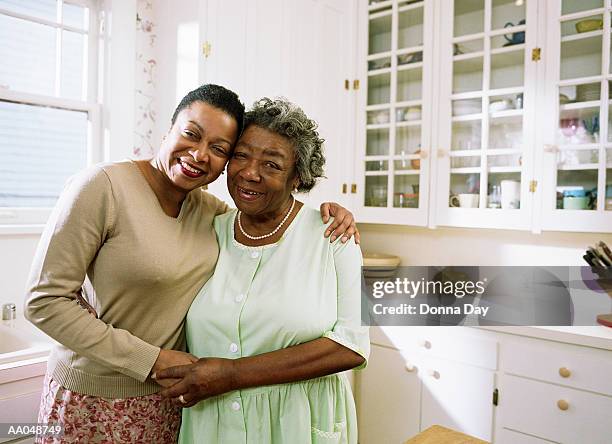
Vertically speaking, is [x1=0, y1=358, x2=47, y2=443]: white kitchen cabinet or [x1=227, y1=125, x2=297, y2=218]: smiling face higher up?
[x1=227, y1=125, x2=297, y2=218]: smiling face

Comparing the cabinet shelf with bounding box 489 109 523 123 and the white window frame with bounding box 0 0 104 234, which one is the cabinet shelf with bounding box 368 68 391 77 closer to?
the cabinet shelf with bounding box 489 109 523 123

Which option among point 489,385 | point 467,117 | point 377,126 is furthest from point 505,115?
point 489,385

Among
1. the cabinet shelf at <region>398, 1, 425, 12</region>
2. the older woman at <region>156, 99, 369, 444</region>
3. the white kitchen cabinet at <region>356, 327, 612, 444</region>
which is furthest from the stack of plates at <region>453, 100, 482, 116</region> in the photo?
the older woman at <region>156, 99, 369, 444</region>

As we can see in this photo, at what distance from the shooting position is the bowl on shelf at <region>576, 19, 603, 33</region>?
6.98ft

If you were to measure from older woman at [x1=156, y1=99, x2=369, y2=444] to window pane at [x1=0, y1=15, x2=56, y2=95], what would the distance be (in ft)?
4.46

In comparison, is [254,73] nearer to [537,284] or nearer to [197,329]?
[197,329]

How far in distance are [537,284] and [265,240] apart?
1591mm

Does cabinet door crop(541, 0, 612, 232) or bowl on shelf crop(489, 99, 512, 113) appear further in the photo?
bowl on shelf crop(489, 99, 512, 113)

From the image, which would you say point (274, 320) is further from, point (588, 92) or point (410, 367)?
point (588, 92)

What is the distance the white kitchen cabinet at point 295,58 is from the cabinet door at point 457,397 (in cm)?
101

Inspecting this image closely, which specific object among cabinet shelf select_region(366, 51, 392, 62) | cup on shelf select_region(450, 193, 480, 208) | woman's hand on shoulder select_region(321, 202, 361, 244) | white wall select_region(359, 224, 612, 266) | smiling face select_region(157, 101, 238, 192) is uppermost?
cabinet shelf select_region(366, 51, 392, 62)

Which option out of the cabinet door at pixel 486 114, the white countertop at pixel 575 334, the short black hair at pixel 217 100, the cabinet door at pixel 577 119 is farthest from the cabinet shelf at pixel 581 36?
the short black hair at pixel 217 100

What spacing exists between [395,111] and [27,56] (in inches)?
68.5

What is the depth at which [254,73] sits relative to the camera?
2232mm
